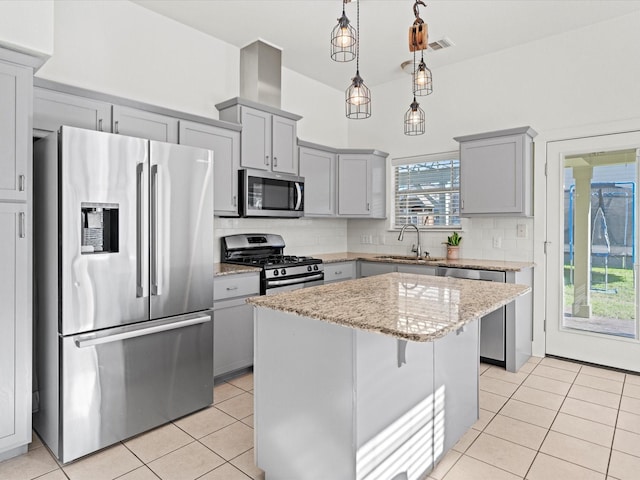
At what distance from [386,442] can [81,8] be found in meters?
3.54

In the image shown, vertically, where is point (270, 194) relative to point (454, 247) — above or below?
above

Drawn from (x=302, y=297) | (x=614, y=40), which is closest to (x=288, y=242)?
(x=302, y=297)

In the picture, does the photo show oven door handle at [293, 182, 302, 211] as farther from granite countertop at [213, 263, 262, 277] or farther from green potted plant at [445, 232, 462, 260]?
green potted plant at [445, 232, 462, 260]

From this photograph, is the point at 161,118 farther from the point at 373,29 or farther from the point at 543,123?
the point at 543,123

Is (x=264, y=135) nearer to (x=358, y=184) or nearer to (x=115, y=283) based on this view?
(x=358, y=184)

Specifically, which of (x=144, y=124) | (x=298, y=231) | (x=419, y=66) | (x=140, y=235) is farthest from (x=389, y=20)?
(x=140, y=235)

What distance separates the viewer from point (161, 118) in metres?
3.05

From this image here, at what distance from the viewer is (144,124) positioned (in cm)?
295

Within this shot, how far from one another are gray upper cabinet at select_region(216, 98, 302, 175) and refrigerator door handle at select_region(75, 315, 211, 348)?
1564 mm

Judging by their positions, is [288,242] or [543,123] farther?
[288,242]

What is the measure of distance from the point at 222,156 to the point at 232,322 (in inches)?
55.5

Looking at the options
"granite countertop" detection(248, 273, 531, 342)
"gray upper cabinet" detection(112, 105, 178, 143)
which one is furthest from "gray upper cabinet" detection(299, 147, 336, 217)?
"granite countertop" detection(248, 273, 531, 342)

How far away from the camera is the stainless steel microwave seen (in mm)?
3611

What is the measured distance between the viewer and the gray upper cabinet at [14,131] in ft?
6.82
